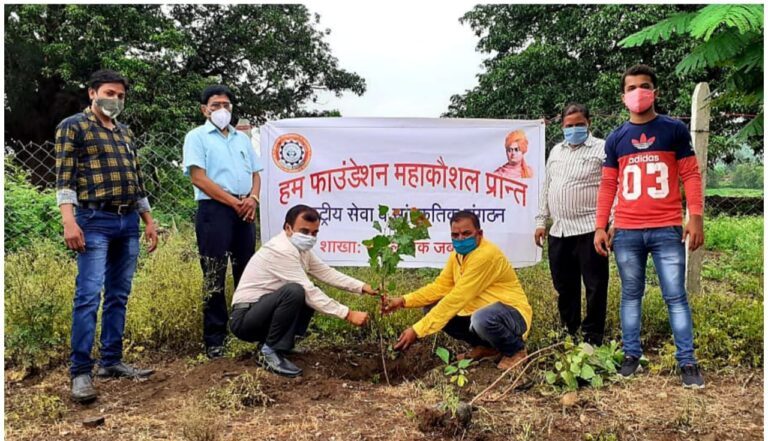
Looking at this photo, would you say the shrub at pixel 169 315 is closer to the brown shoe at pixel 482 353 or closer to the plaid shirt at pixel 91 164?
the plaid shirt at pixel 91 164

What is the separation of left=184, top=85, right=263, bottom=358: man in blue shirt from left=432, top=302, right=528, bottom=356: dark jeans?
148cm

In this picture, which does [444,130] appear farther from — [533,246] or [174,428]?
[174,428]

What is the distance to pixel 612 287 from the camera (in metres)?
4.78

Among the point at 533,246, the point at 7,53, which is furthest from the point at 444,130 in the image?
the point at 7,53

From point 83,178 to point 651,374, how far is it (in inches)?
135

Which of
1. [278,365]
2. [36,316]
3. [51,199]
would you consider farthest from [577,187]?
[51,199]

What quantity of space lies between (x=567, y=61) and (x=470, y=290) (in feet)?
35.9

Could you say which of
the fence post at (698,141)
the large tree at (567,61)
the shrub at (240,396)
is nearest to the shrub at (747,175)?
the large tree at (567,61)

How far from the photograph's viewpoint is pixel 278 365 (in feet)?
12.3

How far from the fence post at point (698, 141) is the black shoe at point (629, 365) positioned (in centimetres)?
124

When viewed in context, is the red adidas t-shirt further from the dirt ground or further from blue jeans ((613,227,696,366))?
the dirt ground

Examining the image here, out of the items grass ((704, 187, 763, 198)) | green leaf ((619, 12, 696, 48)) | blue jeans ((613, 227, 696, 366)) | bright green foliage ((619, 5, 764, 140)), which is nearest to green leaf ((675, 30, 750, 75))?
bright green foliage ((619, 5, 764, 140))

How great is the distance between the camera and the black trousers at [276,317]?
3.75 m

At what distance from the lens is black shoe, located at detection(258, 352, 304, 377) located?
3713mm
